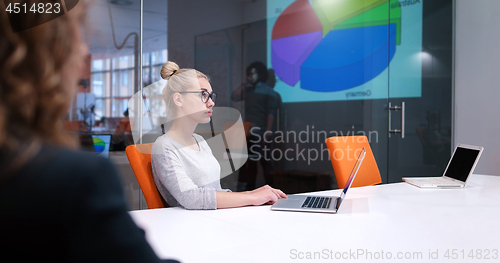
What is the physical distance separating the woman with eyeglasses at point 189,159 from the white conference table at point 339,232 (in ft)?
0.18

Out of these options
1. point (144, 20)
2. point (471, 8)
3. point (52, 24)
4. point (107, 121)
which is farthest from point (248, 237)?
point (471, 8)

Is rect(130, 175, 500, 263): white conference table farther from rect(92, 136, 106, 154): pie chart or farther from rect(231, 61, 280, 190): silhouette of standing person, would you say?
rect(231, 61, 280, 190): silhouette of standing person

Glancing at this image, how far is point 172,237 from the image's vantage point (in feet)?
3.98

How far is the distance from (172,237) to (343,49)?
3501mm

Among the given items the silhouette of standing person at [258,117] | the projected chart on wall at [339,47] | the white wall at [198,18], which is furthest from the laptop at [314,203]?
the projected chart on wall at [339,47]

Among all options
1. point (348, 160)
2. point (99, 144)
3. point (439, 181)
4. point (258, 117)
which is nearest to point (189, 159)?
point (348, 160)

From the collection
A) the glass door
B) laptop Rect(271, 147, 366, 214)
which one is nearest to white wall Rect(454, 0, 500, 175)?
the glass door

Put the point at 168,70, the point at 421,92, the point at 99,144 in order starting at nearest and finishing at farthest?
the point at 168,70
the point at 99,144
the point at 421,92

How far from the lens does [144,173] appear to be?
179 centimetres

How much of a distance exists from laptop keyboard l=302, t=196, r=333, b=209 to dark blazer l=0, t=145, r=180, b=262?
130cm

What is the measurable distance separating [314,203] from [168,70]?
3.53 ft

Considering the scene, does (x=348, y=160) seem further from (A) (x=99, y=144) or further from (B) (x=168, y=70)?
(A) (x=99, y=144)

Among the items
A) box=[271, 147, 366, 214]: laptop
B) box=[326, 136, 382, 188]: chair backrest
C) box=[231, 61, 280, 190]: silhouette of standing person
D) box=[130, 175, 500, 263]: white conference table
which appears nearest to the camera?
box=[130, 175, 500, 263]: white conference table

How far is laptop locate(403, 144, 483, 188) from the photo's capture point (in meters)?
2.26
